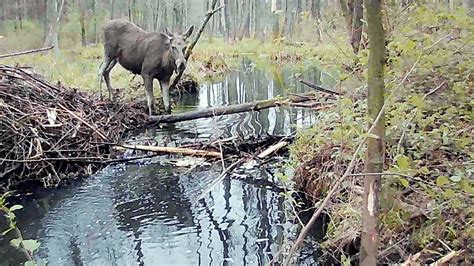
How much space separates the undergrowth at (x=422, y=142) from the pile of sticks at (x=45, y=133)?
3.55 metres

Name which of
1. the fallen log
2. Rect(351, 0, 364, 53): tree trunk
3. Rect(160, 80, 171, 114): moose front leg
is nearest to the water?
the fallen log

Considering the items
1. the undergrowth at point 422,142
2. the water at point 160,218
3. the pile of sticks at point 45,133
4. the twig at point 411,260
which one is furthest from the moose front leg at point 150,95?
the twig at point 411,260

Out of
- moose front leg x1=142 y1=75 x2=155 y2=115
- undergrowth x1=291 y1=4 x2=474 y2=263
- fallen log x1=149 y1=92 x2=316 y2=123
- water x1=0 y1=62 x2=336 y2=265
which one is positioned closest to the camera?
undergrowth x1=291 y1=4 x2=474 y2=263

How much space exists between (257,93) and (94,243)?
10086mm

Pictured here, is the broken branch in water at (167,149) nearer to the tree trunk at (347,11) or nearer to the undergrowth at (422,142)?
the undergrowth at (422,142)

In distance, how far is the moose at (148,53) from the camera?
9969 millimetres

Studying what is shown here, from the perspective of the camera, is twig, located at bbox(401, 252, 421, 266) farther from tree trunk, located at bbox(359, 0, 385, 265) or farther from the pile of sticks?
the pile of sticks

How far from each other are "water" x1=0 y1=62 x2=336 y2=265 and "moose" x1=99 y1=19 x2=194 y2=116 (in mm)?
2237

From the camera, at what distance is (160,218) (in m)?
5.66

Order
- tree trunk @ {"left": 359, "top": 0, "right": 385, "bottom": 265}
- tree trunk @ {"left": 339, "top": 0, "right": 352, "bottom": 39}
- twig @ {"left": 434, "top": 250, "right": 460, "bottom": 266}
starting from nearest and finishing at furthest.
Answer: tree trunk @ {"left": 359, "top": 0, "right": 385, "bottom": 265}
twig @ {"left": 434, "top": 250, "right": 460, "bottom": 266}
tree trunk @ {"left": 339, "top": 0, "right": 352, "bottom": 39}

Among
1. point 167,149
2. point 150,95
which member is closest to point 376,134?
point 167,149

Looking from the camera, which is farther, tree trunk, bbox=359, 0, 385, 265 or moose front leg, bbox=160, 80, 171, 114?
moose front leg, bbox=160, 80, 171, 114

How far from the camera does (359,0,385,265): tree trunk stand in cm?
262

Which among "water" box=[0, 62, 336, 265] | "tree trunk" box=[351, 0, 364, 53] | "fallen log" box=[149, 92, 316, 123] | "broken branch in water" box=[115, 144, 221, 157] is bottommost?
"water" box=[0, 62, 336, 265]
